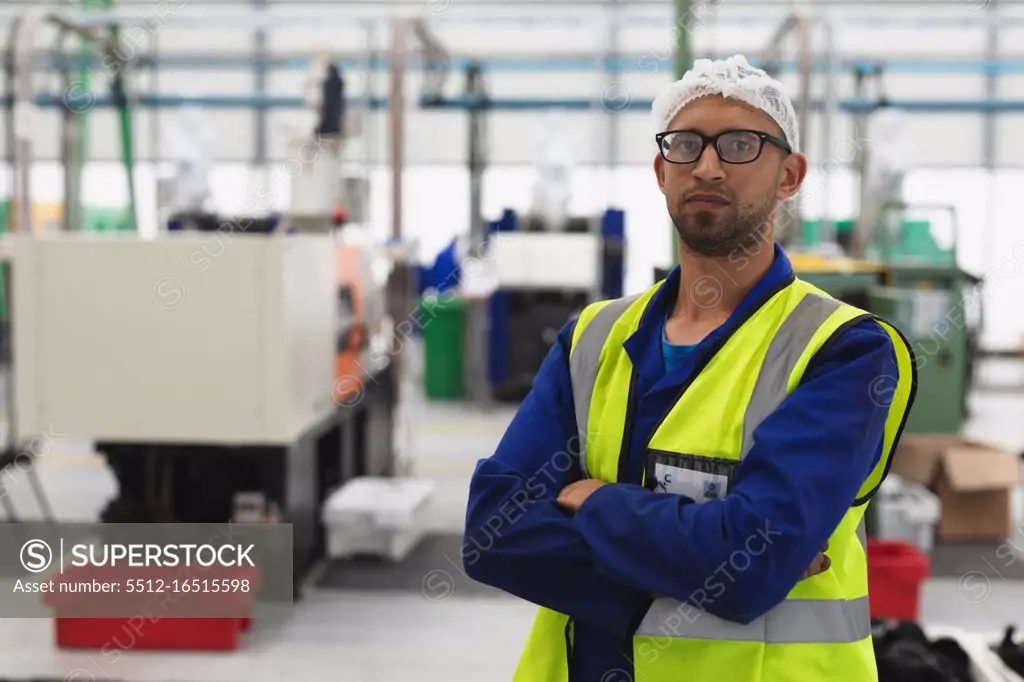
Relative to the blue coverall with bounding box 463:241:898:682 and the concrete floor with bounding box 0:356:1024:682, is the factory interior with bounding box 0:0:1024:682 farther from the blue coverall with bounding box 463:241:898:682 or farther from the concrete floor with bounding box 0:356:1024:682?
the blue coverall with bounding box 463:241:898:682

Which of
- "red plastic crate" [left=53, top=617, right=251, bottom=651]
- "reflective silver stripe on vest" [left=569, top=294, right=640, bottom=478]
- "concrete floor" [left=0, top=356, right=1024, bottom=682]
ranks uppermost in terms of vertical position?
"reflective silver stripe on vest" [left=569, top=294, right=640, bottom=478]

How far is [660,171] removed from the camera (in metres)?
1.61

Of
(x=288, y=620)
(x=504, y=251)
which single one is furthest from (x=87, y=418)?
(x=504, y=251)

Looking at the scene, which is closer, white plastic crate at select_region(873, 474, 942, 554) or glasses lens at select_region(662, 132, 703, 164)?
glasses lens at select_region(662, 132, 703, 164)

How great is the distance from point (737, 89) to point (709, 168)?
5.3 inches

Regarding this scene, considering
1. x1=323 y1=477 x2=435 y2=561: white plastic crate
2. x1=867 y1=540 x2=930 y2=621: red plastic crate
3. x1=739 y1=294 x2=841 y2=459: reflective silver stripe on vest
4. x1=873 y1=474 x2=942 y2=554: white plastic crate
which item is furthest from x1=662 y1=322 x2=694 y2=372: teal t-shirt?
x1=873 y1=474 x2=942 y2=554: white plastic crate

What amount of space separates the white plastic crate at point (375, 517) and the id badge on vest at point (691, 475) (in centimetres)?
308

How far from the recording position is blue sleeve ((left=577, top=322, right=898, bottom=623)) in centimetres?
137

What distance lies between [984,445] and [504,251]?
3.93m

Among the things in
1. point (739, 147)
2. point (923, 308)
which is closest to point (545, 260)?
point (923, 308)

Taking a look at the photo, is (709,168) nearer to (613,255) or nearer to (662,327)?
(662,327)

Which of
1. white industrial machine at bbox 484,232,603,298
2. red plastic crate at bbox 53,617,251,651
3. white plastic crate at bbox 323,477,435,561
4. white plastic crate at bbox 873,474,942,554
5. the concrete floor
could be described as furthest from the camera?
white industrial machine at bbox 484,232,603,298

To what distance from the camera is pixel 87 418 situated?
3.81 metres

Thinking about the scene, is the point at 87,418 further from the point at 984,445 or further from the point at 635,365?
the point at 984,445
